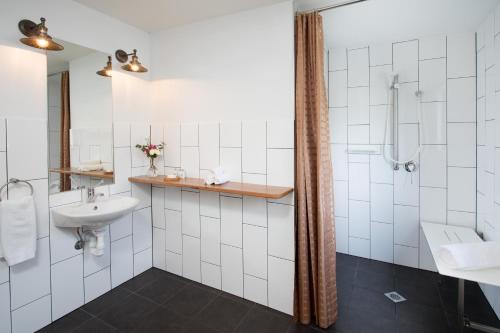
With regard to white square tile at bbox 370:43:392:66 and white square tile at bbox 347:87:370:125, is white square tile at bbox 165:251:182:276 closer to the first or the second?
white square tile at bbox 347:87:370:125

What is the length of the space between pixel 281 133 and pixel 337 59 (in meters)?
1.47

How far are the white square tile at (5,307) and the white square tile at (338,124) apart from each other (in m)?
2.96

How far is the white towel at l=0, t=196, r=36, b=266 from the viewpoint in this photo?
152 cm

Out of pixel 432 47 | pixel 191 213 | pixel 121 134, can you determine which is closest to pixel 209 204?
pixel 191 213

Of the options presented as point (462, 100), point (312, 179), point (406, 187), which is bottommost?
point (406, 187)

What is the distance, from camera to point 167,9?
1989 mm

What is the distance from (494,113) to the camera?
1.88 m

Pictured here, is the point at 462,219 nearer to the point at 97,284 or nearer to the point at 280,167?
the point at 280,167

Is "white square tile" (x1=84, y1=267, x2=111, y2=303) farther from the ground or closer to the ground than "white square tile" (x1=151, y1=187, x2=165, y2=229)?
closer to the ground

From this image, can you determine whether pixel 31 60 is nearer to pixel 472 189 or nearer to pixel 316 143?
pixel 316 143

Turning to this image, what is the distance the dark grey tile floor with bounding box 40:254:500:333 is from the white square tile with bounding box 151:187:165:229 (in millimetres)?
499

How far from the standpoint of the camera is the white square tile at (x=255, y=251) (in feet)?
6.49

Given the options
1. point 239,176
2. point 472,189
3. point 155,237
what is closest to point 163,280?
point 155,237

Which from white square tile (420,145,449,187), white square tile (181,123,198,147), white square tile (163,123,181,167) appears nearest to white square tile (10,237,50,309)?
white square tile (163,123,181,167)
